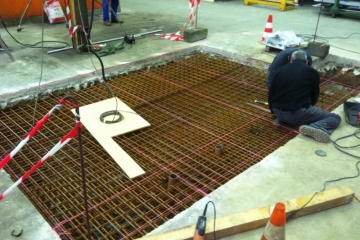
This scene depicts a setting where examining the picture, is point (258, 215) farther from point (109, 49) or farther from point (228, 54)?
point (109, 49)

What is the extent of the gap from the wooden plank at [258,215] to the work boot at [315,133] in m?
0.80

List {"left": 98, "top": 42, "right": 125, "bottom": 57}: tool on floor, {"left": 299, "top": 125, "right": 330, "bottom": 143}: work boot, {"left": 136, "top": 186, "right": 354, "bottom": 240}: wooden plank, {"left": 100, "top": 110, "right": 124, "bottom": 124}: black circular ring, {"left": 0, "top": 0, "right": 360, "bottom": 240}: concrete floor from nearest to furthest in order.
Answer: {"left": 136, "top": 186, "right": 354, "bottom": 240}: wooden plank → {"left": 0, "top": 0, "right": 360, "bottom": 240}: concrete floor → {"left": 299, "top": 125, "right": 330, "bottom": 143}: work boot → {"left": 100, "top": 110, "right": 124, "bottom": 124}: black circular ring → {"left": 98, "top": 42, "right": 125, "bottom": 57}: tool on floor

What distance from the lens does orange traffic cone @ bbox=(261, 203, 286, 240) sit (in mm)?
1897

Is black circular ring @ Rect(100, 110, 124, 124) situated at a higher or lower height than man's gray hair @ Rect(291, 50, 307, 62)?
lower

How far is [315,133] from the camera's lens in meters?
3.32

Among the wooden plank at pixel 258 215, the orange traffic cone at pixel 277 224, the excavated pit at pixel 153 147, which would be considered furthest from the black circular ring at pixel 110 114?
the orange traffic cone at pixel 277 224

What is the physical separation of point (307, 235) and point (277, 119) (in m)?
1.75

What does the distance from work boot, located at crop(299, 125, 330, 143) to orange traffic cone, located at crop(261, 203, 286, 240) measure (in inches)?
64.0

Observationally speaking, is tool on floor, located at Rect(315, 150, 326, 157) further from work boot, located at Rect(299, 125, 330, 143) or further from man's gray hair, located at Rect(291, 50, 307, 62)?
man's gray hair, located at Rect(291, 50, 307, 62)

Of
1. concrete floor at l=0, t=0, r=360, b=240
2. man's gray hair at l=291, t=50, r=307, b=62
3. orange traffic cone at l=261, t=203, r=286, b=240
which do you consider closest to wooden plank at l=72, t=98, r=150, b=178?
concrete floor at l=0, t=0, r=360, b=240

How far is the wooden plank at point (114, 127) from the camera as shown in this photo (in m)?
3.04

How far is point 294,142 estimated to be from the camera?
10.9ft

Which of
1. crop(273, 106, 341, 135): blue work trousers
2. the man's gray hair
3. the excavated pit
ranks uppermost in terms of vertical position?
the man's gray hair

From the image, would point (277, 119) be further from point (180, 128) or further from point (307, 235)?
point (307, 235)
